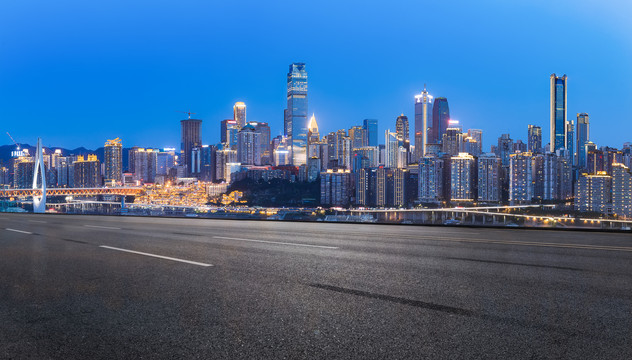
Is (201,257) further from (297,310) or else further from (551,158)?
(551,158)

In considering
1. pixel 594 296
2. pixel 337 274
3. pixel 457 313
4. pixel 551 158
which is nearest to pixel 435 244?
pixel 337 274

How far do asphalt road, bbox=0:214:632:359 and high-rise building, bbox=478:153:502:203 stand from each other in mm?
122090

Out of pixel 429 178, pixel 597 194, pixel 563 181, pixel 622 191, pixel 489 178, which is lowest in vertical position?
pixel 597 194

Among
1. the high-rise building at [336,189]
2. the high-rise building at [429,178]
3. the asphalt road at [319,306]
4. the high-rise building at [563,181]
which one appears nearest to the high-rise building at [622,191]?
the high-rise building at [563,181]

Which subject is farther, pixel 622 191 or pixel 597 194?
pixel 597 194

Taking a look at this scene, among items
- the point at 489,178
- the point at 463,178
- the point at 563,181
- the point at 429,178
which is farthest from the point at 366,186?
the point at 563,181

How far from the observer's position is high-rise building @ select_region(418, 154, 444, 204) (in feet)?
430

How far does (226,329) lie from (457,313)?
7.74 feet

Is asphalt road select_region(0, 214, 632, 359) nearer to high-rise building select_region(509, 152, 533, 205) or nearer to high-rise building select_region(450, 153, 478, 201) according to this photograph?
high-rise building select_region(509, 152, 533, 205)

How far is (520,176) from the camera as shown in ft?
400

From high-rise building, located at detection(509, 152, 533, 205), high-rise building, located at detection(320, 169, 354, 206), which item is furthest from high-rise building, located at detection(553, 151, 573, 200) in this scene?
high-rise building, located at detection(320, 169, 354, 206)

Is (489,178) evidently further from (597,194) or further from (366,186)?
(597,194)

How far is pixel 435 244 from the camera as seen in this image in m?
11.7

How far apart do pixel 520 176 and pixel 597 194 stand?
63685mm
